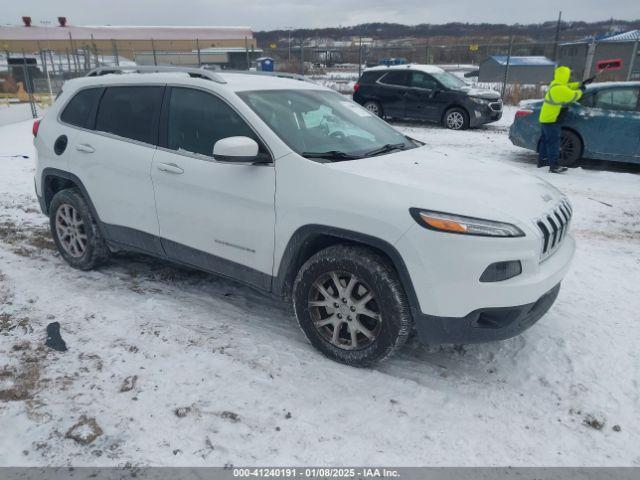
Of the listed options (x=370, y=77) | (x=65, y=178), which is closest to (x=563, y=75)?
(x=370, y=77)

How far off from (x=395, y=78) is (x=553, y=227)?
12149 mm

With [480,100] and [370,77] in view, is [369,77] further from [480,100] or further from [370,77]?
[480,100]

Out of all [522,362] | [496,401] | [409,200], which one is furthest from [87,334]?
[522,362]

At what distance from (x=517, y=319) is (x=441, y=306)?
46 centimetres

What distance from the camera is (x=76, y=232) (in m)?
4.48

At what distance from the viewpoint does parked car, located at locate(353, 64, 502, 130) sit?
43.2 feet

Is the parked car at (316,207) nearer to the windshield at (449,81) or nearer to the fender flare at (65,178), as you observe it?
the fender flare at (65,178)

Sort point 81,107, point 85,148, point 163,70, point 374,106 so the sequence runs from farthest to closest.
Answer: point 374,106 < point 81,107 < point 85,148 < point 163,70

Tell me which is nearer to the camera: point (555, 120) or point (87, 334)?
point (87, 334)

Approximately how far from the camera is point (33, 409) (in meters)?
2.71

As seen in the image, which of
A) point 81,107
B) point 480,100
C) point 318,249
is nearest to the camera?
point 318,249

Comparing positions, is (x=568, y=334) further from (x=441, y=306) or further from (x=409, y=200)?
(x=409, y=200)

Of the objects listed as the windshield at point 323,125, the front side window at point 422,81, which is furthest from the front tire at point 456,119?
the windshield at point 323,125

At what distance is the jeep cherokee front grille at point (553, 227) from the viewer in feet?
9.36
